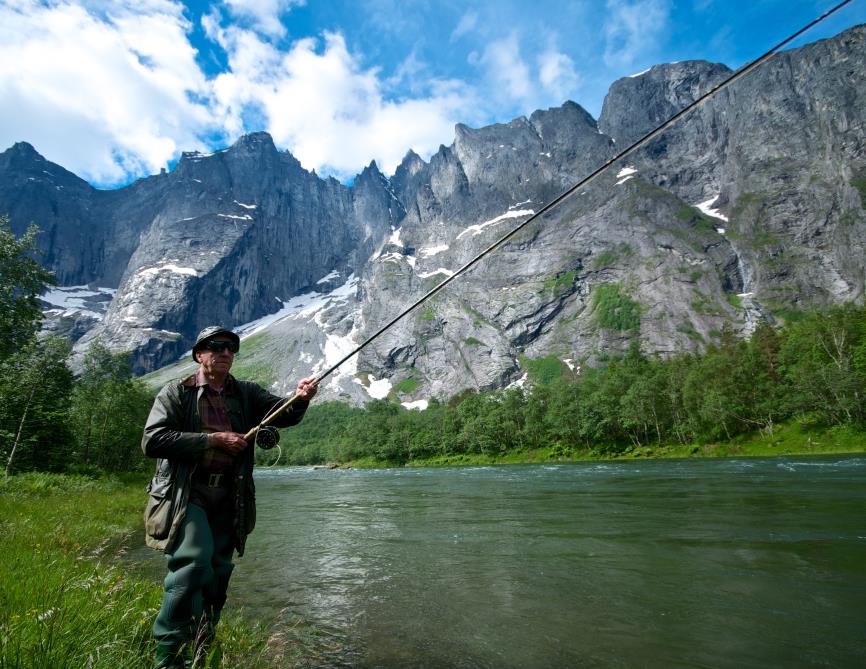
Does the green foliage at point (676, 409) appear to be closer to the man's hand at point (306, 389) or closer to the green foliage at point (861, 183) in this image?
the man's hand at point (306, 389)

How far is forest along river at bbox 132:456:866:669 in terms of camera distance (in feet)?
18.1

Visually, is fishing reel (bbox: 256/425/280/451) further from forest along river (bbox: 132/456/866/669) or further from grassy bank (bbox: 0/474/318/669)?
forest along river (bbox: 132/456/866/669)

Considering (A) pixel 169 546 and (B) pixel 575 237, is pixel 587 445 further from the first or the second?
(B) pixel 575 237

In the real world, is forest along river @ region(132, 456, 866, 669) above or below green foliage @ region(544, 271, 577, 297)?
below

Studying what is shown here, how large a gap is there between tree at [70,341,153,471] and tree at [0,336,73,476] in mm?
7891

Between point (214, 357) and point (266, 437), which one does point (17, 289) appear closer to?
point (214, 357)

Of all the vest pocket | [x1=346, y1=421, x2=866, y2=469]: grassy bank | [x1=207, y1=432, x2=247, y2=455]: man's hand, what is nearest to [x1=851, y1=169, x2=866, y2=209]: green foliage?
[x1=346, y1=421, x2=866, y2=469]: grassy bank

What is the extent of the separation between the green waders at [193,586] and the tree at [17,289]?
23.3 metres

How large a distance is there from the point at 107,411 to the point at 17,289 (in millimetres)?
22042

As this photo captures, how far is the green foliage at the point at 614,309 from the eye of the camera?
162m

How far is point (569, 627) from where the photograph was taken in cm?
622

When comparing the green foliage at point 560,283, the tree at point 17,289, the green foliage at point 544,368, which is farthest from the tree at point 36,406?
the green foliage at point 560,283

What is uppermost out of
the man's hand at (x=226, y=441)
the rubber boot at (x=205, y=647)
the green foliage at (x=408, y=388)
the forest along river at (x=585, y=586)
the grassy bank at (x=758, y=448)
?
the green foliage at (x=408, y=388)

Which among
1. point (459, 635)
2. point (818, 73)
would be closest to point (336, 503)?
point (459, 635)
